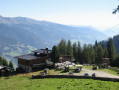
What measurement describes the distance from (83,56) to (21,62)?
48.3 metres

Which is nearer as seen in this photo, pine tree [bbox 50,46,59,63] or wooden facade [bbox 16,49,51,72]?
wooden facade [bbox 16,49,51,72]

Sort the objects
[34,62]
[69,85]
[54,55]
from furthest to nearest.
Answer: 1. [54,55]
2. [34,62]
3. [69,85]

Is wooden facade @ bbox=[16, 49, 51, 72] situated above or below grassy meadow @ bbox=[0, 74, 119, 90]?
above

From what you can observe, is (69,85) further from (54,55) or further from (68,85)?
(54,55)

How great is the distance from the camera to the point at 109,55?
103 metres

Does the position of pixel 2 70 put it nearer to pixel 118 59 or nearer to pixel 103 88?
pixel 103 88

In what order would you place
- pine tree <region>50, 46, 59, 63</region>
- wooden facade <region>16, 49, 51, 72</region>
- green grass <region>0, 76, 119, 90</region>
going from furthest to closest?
pine tree <region>50, 46, 59, 63</region>, wooden facade <region>16, 49, 51, 72</region>, green grass <region>0, 76, 119, 90</region>

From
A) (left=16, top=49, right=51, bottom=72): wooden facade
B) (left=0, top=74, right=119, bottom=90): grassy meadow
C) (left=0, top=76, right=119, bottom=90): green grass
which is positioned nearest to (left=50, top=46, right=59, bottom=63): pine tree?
(left=16, top=49, right=51, bottom=72): wooden facade

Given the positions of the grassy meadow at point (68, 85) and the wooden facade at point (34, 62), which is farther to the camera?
the wooden facade at point (34, 62)

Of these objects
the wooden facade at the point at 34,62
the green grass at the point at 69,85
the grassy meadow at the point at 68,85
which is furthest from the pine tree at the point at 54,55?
the green grass at the point at 69,85

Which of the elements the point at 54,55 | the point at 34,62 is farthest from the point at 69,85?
the point at 34,62

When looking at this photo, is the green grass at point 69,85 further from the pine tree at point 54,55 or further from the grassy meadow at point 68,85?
the pine tree at point 54,55

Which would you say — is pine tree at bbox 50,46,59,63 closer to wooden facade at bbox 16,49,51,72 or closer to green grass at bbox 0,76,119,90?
wooden facade at bbox 16,49,51,72

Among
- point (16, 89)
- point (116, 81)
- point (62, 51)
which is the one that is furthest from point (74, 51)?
point (16, 89)
